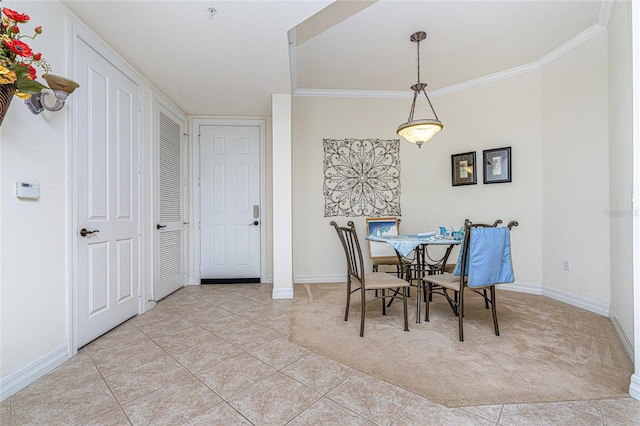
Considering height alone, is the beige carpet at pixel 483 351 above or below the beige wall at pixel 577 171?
below

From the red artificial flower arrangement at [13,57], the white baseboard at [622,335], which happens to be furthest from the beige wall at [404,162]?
the red artificial flower arrangement at [13,57]

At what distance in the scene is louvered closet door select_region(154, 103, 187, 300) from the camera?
336 cm

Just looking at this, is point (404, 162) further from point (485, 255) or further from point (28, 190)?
point (28, 190)

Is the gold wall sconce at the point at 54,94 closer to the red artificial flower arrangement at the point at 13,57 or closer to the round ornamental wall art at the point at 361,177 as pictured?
the red artificial flower arrangement at the point at 13,57

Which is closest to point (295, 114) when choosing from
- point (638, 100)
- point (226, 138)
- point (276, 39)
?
point (226, 138)

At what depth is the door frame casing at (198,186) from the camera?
4.16m

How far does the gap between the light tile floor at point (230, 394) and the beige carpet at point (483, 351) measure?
10 cm

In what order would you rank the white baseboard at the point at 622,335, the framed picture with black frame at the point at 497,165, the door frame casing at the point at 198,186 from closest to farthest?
the white baseboard at the point at 622,335 → the framed picture with black frame at the point at 497,165 → the door frame casing at the point at 198,186

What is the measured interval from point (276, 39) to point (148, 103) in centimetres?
173

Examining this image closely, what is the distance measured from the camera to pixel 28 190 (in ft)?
5.51

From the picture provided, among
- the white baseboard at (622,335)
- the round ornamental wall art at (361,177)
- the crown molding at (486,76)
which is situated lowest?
the white baseboard at (622,335)

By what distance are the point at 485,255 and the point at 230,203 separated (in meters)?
3.39

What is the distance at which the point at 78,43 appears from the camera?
2117mm

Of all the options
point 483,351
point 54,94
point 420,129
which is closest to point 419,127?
point 420,129
